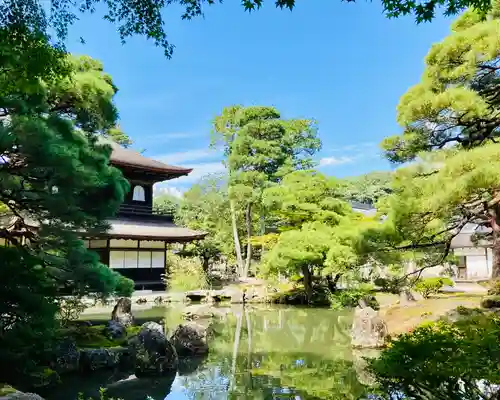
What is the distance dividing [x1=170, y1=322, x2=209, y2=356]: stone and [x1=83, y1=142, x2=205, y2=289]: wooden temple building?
27.1 feet

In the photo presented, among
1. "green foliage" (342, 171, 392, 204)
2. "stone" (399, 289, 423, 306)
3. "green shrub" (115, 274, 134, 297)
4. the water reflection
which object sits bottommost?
the water reflection

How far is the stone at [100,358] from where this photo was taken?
729 centimetres

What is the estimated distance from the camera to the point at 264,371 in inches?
281

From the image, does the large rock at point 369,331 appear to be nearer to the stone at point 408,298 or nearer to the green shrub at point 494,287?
the green shrub at point 494,287

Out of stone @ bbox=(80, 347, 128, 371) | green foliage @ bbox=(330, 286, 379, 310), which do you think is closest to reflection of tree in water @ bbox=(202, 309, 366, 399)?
green foliage @ bbox=(330, 286, 379, 310)

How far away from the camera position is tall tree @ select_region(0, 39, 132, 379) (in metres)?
4.77

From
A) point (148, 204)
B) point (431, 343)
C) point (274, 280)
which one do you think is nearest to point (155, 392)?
point (431, 343)

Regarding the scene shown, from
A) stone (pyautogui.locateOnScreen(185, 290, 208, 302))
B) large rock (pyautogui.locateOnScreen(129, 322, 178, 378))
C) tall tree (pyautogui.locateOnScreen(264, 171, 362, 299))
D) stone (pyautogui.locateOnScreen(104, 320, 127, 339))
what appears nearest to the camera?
large rock (pyautogui.locateOnScreen(129, 322, 178, 378))

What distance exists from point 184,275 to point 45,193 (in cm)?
1347

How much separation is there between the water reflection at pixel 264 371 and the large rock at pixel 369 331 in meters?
0.31

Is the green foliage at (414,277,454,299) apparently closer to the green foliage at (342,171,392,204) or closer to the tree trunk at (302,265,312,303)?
the tree trunk at (302,265,312,303)

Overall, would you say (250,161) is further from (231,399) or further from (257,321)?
(231,399)

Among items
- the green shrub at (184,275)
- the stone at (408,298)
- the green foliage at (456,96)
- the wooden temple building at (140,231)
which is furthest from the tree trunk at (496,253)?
the green shrub at (184,275)

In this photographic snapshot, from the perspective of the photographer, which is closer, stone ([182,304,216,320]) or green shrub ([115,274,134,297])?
green shrub ([115,274,134,297])
